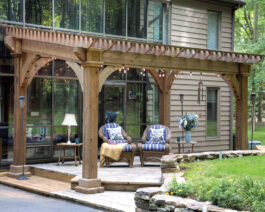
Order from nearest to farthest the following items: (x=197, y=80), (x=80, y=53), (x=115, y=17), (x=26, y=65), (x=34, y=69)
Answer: (x=80, y=53) → (x=26, y=65) → (x=34, y=69) → (x=115, y=17) → (x=197, y=80)

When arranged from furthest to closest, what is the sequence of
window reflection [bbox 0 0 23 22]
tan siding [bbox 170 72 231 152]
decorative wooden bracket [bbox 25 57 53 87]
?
tan siding [bbox 170 72 231 152] < window reflection [bbox 0 0 23 22] < decorative wooden bracket [bbox 25 57 53 87]

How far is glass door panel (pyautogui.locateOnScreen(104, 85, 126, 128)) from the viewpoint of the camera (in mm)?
11580

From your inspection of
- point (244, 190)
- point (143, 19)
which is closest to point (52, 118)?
point (143, 19)

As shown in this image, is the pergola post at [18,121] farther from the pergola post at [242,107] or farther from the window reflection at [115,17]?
the pergola post at [242,107]

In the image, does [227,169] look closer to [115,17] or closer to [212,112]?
[115,17]

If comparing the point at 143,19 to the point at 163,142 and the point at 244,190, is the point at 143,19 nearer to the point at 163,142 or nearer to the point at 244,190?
the point at 163,142

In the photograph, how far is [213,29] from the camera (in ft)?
45.7

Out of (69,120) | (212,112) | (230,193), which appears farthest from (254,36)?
(230,193)

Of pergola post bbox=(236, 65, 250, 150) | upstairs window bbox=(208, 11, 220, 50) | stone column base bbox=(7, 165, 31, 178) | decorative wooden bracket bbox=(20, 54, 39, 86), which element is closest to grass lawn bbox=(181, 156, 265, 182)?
pergola post bbox=(236, 65, 250, 150)

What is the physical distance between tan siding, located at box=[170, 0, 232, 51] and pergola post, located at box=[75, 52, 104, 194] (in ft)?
18.3

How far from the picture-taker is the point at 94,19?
1109 cm

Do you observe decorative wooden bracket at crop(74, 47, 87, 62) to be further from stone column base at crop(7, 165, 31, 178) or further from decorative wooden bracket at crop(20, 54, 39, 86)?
stone column base at crop(7, 165, 31, 178)

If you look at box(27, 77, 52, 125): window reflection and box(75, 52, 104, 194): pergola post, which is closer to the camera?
box(75, 52, 104, 194): pergola post

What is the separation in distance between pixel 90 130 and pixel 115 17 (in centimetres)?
483
